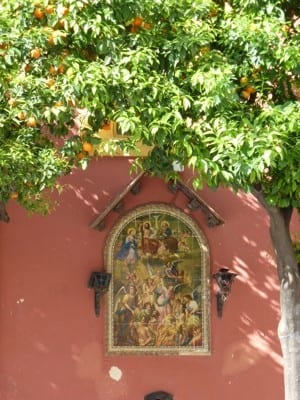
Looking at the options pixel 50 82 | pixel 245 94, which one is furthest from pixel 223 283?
pixel 50 82

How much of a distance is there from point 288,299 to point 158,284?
3.21 meters

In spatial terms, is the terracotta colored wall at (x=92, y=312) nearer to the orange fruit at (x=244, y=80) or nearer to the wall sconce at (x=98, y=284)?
the wall sconce at (x=98, y=284)

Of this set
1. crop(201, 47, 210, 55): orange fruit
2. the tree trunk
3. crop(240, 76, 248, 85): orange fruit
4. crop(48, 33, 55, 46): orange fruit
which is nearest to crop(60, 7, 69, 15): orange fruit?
crop(48, 33, 55, 46): orange fruit

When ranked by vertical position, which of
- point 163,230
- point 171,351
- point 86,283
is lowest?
point 171,351

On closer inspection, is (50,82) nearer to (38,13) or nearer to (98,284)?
(38,13)

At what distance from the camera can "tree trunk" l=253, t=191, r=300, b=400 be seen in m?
7.55

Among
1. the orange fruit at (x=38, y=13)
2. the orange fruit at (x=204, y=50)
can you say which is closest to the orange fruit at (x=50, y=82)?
the orange fruit at (x=38, y=13)

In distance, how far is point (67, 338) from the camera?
10.4m

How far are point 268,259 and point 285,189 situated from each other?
12.4 feet

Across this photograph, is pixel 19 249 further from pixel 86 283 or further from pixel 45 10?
pixel 45 10

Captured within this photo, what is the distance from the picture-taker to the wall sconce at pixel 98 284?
10289 millimetres

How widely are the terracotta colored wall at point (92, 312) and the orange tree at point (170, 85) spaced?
296 cm

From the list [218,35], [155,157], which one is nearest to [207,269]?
[155,157]

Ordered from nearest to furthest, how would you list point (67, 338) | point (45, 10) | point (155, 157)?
point (45, 10) < point (155, 157) < point (67, 338)
